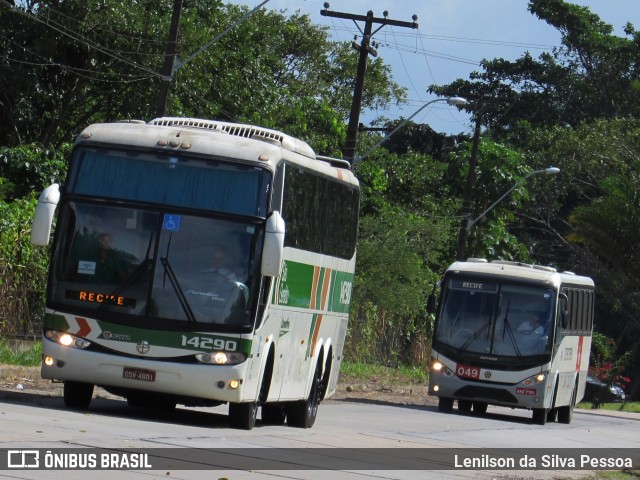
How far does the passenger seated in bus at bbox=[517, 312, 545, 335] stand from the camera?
26.6 metres

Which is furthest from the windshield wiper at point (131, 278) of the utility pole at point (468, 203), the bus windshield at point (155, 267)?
the utility pole at point (468, 203)

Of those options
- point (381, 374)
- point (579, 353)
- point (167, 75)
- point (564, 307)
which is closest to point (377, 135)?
point (381, 374)

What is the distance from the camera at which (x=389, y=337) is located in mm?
36812

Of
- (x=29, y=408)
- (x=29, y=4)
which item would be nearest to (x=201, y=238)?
(x=29, y=408)

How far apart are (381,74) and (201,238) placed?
45.3 meters

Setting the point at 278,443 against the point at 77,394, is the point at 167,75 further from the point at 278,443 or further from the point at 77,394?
the point at 278,443

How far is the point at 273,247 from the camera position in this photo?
1406 centimetres

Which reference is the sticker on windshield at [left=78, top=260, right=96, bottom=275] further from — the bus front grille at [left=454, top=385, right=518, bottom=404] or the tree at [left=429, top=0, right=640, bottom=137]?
the tree at [left=429, top=0, right=640, bottom=137]

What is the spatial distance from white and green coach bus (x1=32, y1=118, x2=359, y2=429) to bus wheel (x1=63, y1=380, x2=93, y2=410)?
2cm

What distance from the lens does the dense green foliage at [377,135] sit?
30562mm

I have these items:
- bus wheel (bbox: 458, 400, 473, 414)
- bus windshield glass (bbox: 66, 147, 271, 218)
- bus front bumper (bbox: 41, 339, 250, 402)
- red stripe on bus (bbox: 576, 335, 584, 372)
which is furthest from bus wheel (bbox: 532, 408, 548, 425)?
bus windshield glass (bbox: 66, 147, 271, 218)

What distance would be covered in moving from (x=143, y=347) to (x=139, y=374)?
0.96ft

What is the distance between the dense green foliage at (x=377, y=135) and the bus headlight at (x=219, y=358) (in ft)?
29.4

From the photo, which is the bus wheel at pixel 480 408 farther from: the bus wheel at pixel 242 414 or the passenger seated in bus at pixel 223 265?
the passenger seated in bus at pixel 223 265
